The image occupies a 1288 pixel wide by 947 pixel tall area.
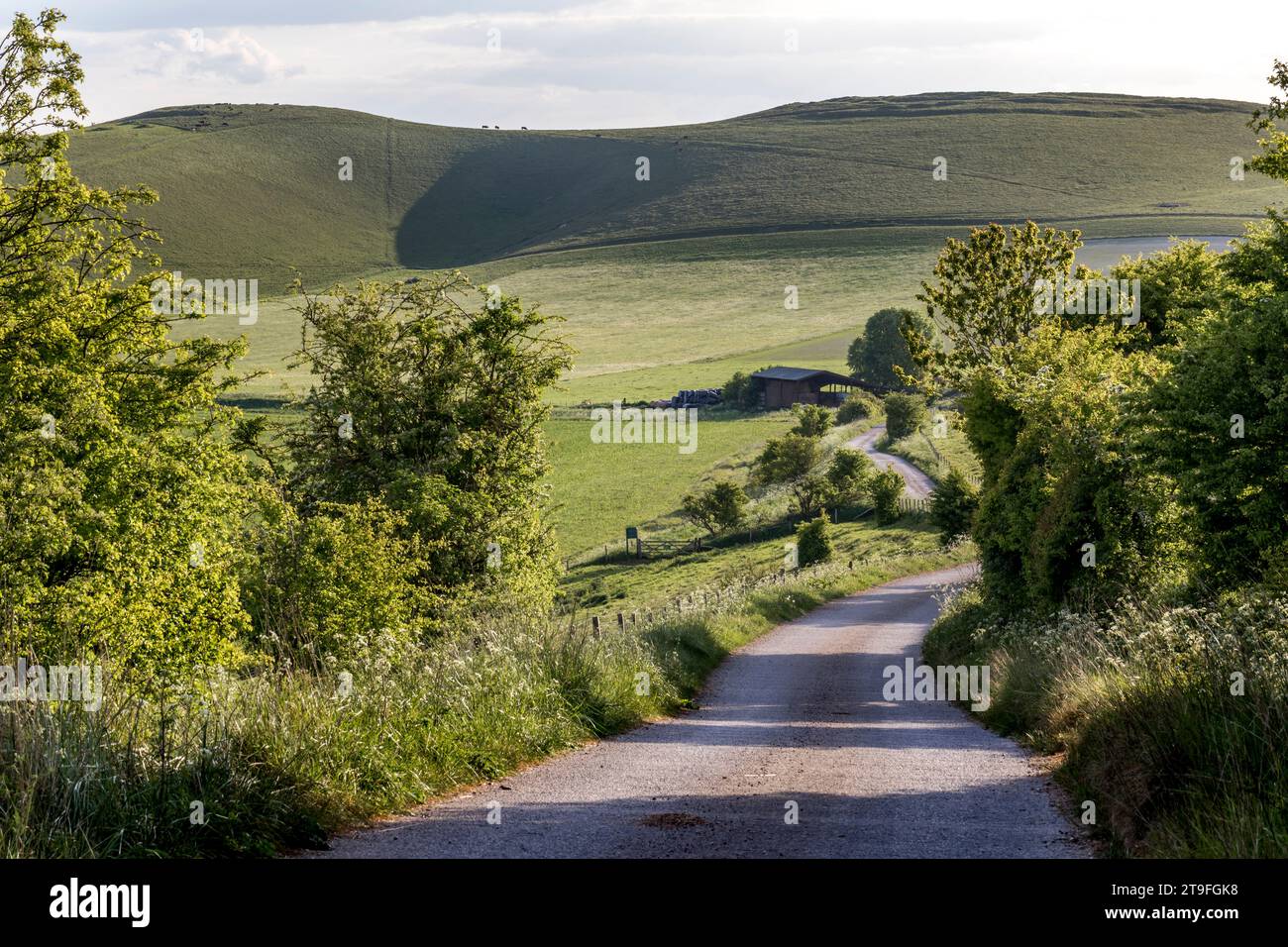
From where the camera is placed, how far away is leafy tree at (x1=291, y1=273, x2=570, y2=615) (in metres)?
28.9

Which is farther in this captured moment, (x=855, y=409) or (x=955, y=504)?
(x=855, y=409)

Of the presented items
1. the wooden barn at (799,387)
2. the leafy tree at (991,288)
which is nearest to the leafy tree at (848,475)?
the leafy tree at (991,288)

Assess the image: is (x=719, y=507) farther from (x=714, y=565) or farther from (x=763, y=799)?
(x=763, y=799)

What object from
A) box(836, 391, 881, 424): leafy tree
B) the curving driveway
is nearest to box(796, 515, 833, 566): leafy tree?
the curving driveway

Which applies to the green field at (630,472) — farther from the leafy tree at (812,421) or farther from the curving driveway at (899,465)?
the curving driveway at (899,465)

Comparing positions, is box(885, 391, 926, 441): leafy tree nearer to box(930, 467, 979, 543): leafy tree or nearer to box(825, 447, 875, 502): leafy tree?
box(825, 447, 875, 502): leafy tree

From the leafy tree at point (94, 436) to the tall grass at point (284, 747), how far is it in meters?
7.21

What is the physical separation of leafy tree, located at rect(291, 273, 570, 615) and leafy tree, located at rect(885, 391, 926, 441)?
65900 mm

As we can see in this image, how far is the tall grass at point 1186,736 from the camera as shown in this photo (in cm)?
680

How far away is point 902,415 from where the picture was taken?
95.0 meters

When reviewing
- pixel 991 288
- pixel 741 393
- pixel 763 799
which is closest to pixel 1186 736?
pixel 763 799

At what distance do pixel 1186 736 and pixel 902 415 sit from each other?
292 feet
